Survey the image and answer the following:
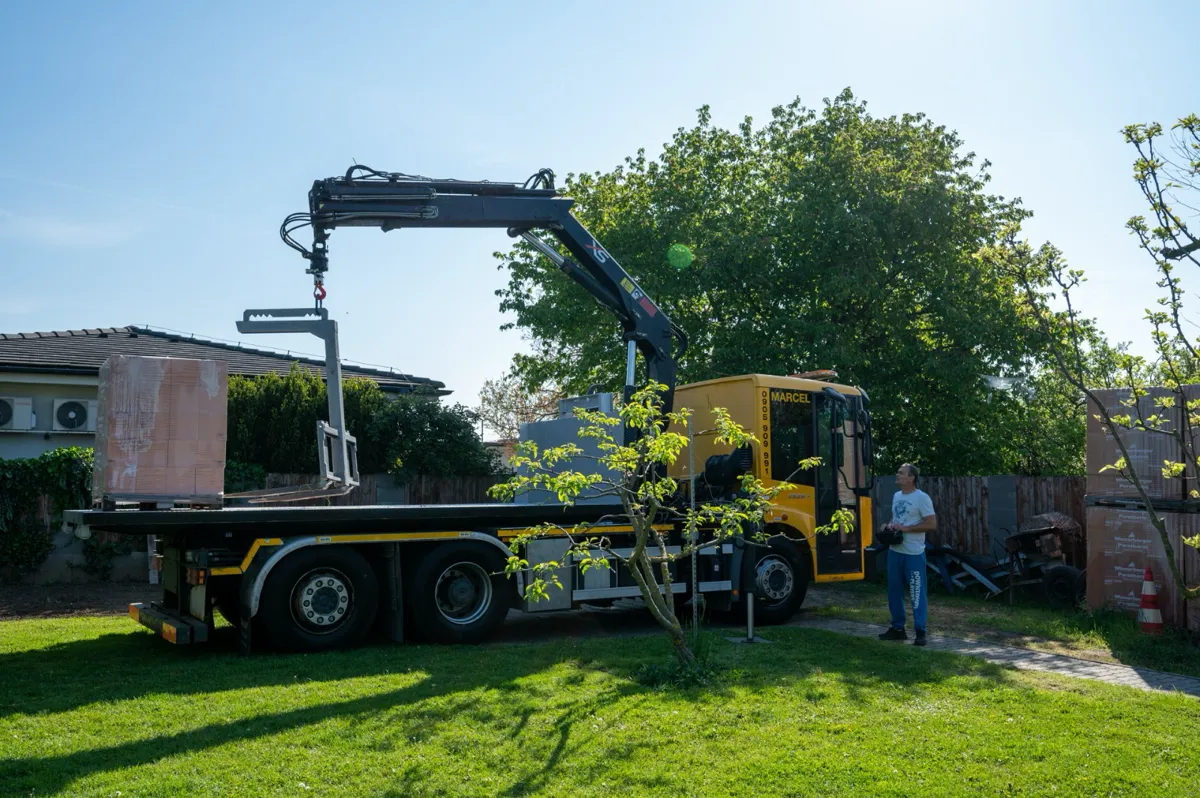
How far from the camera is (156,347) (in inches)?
931

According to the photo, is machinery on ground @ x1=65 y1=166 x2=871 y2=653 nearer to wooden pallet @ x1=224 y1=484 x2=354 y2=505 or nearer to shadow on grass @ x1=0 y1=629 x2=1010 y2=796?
wooden pallet @ x1=224 y1=484 x2=354 y2=505

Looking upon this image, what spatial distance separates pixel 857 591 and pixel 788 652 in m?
7.73

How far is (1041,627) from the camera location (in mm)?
12383

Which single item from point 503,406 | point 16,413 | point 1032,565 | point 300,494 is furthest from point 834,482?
point 503,406

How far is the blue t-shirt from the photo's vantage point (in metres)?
11.0

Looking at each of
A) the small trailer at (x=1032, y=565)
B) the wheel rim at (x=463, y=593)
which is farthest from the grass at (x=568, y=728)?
the small trailer at (x=1032, y=565)

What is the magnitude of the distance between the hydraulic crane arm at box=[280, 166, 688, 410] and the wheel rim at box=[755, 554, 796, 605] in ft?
8.21

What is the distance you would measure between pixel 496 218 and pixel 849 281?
9765mm

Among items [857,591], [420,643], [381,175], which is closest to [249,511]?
[420,643]

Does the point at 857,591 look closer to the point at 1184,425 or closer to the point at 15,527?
the point at 1184,425

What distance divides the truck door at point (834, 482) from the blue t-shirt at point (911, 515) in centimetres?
193

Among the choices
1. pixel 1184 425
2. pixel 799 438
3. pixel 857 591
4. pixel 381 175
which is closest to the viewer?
pixel 1184 425

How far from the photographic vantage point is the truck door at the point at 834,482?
13148 millimetres

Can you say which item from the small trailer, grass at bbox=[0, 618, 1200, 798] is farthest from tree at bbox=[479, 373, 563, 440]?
grass at bbox=[0, 618, 1200, 798]
